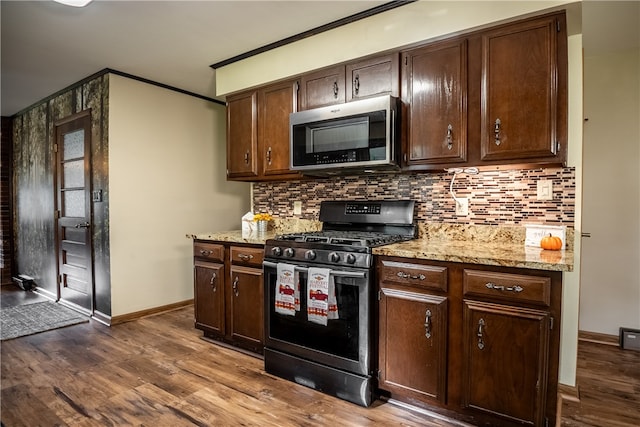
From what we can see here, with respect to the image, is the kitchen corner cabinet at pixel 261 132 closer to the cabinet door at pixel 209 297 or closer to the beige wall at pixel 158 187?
the cabinet door at pixel 209 297

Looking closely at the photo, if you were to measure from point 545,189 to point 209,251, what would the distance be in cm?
240

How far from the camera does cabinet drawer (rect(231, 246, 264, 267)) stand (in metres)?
2.60

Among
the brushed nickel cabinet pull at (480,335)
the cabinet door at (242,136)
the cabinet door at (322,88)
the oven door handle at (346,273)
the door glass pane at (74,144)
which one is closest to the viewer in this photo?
the brushed nickel cabinet pull at (480,335)

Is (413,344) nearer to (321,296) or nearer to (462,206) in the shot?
(321,296)

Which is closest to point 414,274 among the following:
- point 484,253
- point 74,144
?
point 484,253

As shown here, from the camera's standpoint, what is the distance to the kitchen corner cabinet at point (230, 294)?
2.64m

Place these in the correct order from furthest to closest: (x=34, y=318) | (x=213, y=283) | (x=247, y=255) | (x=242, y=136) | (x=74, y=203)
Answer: (x=74, y=203) < (x=34, y=318) < (x=242, y=136) < (x=213, y=283) < (x=247, y=255)

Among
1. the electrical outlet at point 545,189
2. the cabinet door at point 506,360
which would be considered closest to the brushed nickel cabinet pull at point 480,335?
the cabinet door at point 506,360

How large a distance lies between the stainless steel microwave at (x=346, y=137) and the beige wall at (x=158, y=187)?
186cm

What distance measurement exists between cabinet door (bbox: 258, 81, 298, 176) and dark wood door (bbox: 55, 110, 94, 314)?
6.38 ft

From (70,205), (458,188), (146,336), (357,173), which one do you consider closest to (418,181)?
(458,188)

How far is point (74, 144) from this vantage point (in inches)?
155

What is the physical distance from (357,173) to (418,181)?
0.46 meters

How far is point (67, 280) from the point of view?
411 cm
